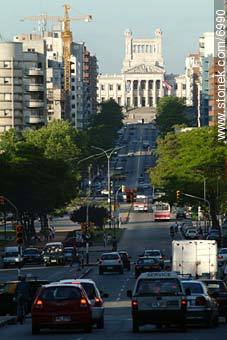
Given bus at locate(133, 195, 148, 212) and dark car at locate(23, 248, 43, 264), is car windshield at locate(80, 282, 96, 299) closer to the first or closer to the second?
dark car at locate(23, 248, 43, 264)

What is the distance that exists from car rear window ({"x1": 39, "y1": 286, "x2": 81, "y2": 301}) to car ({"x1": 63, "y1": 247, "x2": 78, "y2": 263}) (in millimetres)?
63621

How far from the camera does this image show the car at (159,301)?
41.2 metres

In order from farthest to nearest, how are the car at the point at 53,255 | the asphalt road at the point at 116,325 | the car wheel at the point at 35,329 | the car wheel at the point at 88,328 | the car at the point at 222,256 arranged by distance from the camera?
1. the car at the point at 53,255
2. the car at the point at 222,256
3. the car wheel at the point at 88,328
4. the car wheel at the point at 35,329
5. the asphalt road at the point at 116,325

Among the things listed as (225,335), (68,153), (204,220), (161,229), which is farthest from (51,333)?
(68,153)

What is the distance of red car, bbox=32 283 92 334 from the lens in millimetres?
40281

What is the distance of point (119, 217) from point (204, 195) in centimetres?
2789

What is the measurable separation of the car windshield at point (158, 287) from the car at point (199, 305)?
2056mm

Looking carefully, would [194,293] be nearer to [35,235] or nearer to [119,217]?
[35,235]

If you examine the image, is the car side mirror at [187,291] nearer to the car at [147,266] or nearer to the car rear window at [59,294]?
the car rear window at [59,294]

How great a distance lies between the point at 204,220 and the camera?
541 ft

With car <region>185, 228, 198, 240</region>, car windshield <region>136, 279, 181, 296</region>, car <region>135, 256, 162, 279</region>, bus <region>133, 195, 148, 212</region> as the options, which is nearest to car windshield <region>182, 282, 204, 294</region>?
car windshield <region>136, 279, 181, 296</region>

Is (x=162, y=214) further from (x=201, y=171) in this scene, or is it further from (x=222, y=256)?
(x=222, y=256)

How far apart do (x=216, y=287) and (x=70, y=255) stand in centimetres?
5598

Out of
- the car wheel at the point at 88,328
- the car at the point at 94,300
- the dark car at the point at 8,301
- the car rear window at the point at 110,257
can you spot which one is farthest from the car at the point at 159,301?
the car rear window at the point at 110,257
